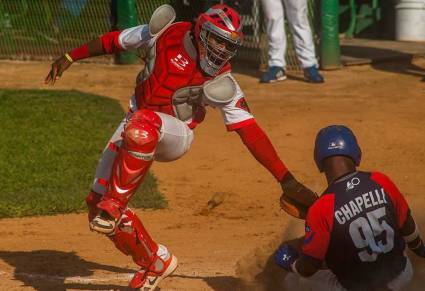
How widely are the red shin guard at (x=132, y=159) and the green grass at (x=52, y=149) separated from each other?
312 cm

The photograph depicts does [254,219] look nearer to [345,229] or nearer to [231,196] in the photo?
[231,196]

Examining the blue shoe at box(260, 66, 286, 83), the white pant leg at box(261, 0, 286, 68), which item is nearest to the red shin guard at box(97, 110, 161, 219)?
the white pant leg at box(261, 0, 286, 68)

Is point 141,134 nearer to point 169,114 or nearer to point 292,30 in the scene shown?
point 169,114

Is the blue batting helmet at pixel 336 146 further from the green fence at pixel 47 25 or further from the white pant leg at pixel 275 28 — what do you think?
the green fence at pixel 47 25

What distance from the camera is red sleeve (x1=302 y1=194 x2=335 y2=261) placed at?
5172 millimetres

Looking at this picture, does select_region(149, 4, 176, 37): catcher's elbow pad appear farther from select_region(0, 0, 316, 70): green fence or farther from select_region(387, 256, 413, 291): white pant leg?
select_region(0, 0, 316, 70): green fence

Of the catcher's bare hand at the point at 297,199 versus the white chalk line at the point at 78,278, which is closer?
the catcher's bare hand at the point at 297,199

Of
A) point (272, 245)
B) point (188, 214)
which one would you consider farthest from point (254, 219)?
point (272, 245)

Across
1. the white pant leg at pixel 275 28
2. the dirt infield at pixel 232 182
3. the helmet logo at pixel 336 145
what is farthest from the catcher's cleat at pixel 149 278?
the white pant leg at pixel 275 28

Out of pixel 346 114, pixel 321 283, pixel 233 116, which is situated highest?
pixel 233 116

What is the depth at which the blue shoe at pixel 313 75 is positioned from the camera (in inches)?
511

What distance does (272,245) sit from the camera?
7.06 m

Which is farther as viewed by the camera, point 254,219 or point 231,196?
point 231,196

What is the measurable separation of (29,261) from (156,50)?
2.04 m
